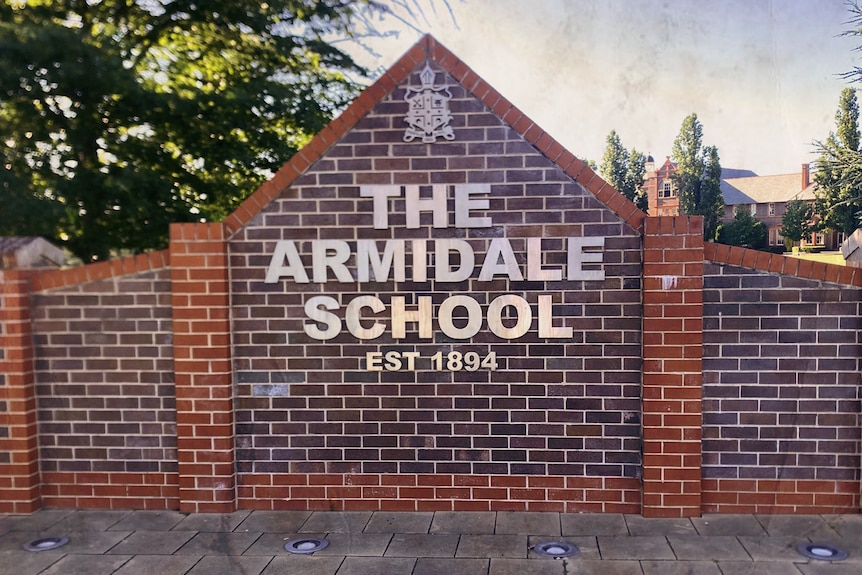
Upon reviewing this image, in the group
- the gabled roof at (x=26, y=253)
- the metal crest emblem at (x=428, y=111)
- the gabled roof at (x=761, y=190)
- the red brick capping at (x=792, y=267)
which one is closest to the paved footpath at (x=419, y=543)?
the red brick capping at (x=792, y=267)

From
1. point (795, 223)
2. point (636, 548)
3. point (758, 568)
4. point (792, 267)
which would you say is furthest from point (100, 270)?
point (795, 223)

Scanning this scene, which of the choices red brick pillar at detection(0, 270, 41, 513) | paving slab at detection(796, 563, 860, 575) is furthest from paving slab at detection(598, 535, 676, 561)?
red brick pillar at detection(0, 270, 41, 513)

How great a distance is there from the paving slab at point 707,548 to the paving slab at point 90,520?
167 inches

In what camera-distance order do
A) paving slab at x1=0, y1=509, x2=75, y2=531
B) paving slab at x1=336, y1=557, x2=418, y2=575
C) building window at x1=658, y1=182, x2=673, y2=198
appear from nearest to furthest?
paving slab at x1=336, y1=557, x2=418, y2=575 → paving slab at x1=0, y1=509, x2=75, y2=531 → building window at x1=658, y1=182, x2=673, y2=198

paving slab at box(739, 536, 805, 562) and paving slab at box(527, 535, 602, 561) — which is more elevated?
paving slab at box(527, 535, 602, 561)

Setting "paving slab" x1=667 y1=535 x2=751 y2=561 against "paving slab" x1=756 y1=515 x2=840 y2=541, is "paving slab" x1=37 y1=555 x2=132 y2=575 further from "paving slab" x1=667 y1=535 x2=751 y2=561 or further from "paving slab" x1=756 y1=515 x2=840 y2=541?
"paving slab" x1=756 y1=515 x2=840 y2=541

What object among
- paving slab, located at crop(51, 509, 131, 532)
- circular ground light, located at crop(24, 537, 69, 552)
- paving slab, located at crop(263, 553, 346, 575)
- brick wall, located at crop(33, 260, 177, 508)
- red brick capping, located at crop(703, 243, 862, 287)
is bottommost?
paving slab, located at crop(51, 509, 131, 532)

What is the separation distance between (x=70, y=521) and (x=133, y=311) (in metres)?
1.73

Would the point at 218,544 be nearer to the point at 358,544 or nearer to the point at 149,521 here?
the point at 149,521

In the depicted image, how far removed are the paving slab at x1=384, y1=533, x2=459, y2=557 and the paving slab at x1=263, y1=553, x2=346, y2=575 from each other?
373 millimetres

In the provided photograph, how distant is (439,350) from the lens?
4.81m

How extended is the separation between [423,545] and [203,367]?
2.21m

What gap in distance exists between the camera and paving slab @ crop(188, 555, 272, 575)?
393 centimetres

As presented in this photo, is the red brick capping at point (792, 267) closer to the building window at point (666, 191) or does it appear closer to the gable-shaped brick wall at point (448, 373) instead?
the gable-shaped brick wall at point (448, 373)
